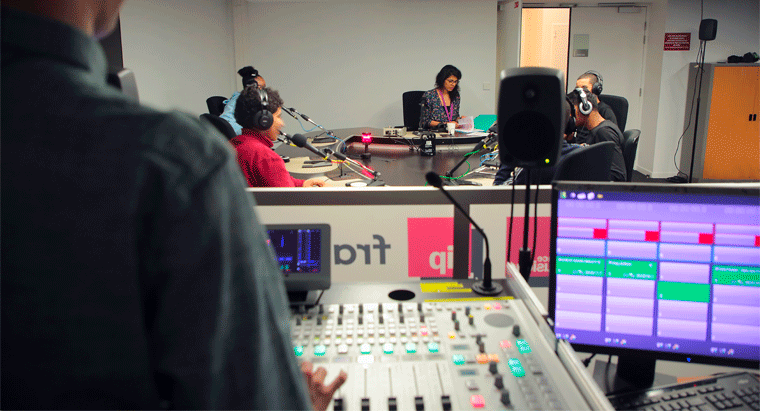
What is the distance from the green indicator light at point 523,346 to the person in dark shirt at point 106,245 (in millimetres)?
692

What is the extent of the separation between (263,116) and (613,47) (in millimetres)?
5833

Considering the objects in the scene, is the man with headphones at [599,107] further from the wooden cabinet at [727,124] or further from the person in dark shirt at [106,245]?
the person in dark shirt at [106,245]

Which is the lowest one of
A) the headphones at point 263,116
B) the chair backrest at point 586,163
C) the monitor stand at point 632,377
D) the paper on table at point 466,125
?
the monitor stand at point 632,377

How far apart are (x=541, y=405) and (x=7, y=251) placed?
760mm

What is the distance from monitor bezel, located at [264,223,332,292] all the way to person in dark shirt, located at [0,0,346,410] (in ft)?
2.34

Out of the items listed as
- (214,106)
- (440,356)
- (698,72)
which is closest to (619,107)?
(698,72)

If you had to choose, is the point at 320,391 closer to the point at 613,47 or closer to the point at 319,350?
the point at 319,350

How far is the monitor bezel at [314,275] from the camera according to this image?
111 centimetres

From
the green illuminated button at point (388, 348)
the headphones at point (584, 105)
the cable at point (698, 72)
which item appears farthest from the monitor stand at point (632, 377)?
the cable at point (698, 72)

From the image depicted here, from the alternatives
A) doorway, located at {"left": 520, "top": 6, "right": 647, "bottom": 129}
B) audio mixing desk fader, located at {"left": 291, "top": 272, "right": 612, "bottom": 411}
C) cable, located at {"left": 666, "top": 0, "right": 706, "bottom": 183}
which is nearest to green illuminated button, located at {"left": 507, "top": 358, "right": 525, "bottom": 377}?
audio mixing desk fader, located at {"left": 291, "top": 272, "right": 612, "bottom": 411}

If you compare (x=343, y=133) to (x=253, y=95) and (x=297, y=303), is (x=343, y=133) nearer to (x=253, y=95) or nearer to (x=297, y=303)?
(x=253, y=95)

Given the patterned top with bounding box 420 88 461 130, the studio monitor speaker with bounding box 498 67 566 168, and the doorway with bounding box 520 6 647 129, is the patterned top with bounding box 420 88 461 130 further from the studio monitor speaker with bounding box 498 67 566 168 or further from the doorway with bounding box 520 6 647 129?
the studio monitor speaker with bounding box 498 67 566 168

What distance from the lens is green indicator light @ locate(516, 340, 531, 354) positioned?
0.95 m

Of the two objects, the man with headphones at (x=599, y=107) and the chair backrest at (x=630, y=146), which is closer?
the chair backrest at (x=630, y=146)
